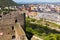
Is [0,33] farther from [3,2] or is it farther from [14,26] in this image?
[3,2]

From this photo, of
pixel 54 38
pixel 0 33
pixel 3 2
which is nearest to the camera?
pixel 0 33

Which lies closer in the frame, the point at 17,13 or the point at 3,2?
the point at 17,13

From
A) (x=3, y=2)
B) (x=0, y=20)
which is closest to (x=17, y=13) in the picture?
(x=0, y=20)

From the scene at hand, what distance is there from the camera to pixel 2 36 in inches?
453

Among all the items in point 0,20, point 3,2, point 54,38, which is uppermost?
point 0,20

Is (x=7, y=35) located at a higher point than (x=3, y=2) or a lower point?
higher

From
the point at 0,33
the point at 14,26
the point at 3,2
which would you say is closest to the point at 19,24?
the point at 14,26

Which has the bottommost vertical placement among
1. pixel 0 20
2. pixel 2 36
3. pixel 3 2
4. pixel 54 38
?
pixel 3 2

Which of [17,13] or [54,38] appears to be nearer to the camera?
[17,13]

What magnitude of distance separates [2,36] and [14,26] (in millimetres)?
754

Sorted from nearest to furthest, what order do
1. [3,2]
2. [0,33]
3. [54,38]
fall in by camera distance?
[0,33] < [54,38] < [3,2]

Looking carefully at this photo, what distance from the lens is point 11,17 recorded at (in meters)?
11.7

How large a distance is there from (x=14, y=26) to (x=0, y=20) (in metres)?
0.75

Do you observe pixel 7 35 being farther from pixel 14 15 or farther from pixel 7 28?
pixel 14 15
